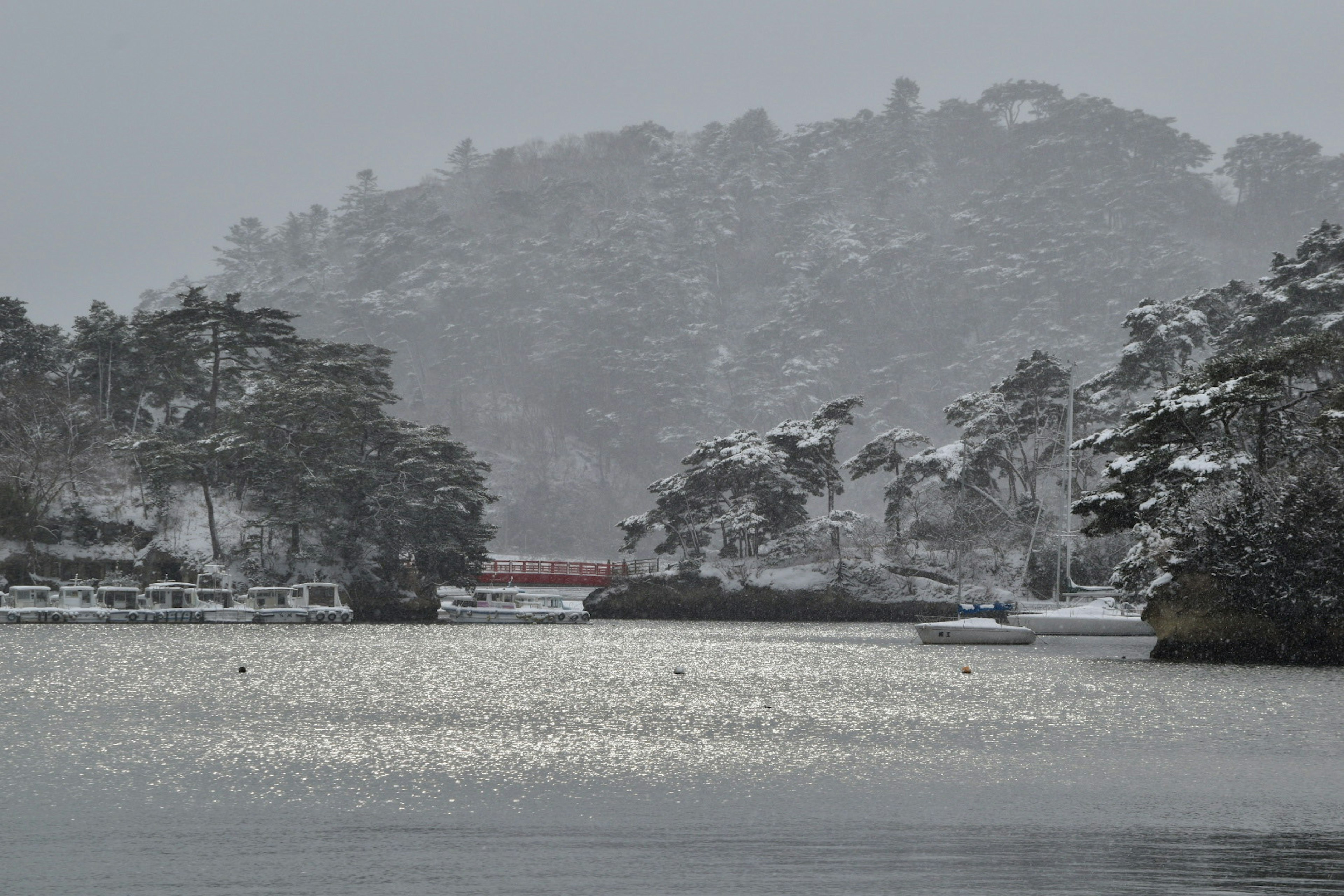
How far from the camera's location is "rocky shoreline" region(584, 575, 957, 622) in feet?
282

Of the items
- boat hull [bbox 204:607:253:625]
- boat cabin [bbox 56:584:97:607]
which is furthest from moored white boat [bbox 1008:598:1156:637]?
boat cabin [bbox 56:584:97:607]

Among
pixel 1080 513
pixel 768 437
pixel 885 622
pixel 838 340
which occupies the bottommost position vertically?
pixel 885 622

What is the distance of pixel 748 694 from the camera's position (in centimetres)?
3550

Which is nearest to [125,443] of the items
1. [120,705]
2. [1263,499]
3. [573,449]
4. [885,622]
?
[885,622]

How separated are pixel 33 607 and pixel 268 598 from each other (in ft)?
41.2

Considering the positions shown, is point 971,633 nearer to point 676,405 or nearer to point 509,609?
point 509,609

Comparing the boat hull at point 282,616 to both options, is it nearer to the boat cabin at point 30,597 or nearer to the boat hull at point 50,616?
the boat hull at point 50,616

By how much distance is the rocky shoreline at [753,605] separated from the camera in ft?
282

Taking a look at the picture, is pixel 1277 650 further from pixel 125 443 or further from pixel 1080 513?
pixel 125 443

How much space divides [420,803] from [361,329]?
570 feet

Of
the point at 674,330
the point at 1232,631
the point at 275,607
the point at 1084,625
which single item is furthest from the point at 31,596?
the point at 674,330

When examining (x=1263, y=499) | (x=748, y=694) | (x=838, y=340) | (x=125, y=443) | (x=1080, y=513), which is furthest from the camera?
(x=838, y=340)

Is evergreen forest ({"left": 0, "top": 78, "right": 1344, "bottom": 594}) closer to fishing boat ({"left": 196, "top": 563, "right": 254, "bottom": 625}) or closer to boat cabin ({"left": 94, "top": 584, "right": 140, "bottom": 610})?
fishing boat ({"left": 196, "top": 563, "right": 254, "bottom": 625})

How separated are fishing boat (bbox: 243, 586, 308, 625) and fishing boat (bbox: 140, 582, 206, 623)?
301cm
